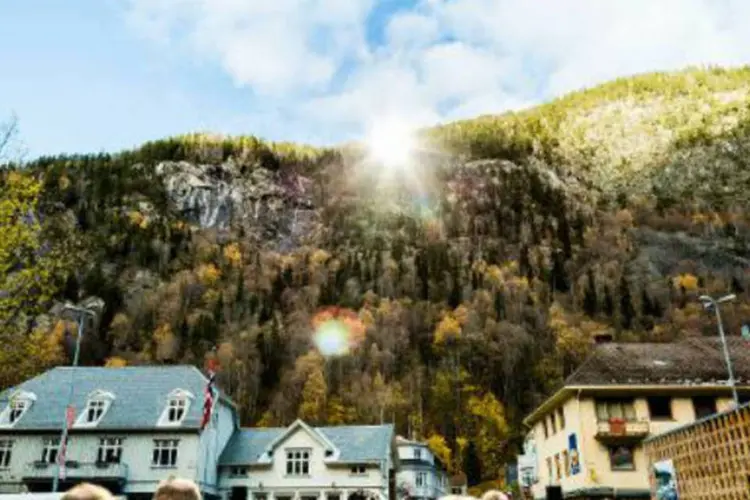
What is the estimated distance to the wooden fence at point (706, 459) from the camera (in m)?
14.7

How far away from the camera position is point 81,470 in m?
43.5

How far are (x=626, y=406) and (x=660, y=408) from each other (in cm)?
191

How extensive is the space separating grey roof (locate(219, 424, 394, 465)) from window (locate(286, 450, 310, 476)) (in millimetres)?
1860

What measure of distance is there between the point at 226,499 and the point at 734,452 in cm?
3879

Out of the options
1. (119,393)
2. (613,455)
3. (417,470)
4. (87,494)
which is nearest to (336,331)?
(417,470)

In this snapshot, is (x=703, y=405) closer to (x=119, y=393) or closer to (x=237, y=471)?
(x=237, y=471)

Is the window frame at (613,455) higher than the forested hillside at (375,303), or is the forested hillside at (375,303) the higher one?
the forested hillside at (375,303)

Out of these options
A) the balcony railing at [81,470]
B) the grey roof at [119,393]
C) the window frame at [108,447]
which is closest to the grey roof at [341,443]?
the grey roof at [119,393]

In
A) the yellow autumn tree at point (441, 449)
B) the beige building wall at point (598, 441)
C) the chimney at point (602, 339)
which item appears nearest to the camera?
the beige building wall at point (598, 441)

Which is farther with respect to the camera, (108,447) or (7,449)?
(7,449)

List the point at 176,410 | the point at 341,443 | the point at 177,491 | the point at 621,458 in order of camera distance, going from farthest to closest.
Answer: the point at 341,443 → the point at 176,410 → the point at 621,458 → the point at 177,491

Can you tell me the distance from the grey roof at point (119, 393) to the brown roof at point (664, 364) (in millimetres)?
25646

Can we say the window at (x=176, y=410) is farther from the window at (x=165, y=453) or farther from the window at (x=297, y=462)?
the window at (x=297, y=462)

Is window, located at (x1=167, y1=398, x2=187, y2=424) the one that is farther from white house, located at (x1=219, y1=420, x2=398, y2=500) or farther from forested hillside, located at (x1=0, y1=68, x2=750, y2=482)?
forested hillside, located at (x1=0, y1=68, x2=750, y2=482)
